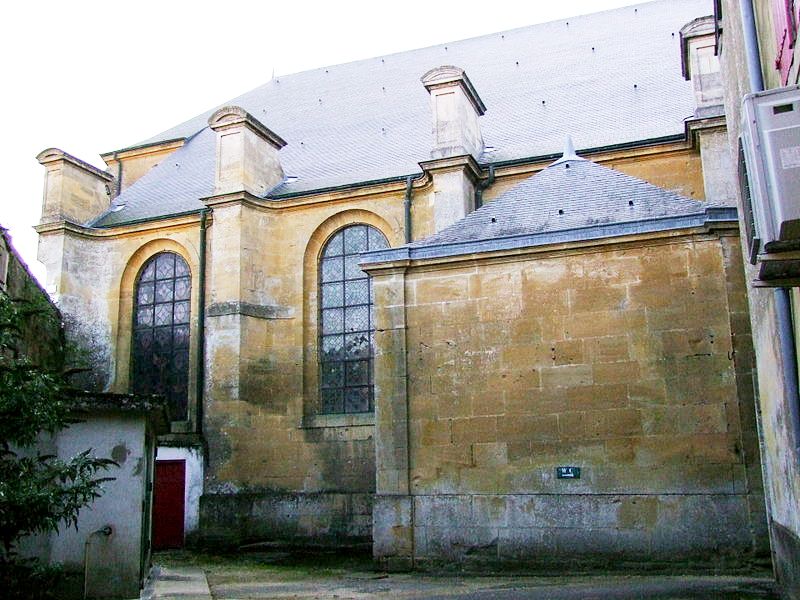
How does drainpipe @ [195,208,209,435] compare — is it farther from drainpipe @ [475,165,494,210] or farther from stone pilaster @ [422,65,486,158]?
drainpipe @ [475,165,494,210]

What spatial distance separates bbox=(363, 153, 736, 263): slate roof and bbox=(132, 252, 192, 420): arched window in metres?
7.61

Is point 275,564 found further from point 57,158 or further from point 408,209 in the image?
point 57,158

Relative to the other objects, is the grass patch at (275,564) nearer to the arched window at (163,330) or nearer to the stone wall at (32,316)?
the arched window at (163,330)

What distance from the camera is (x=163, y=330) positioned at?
17797 mm

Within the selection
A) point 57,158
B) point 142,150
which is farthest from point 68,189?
point 142,150

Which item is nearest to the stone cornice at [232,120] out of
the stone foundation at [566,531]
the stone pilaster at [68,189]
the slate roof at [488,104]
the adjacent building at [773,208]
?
the slate roof at [488,104]

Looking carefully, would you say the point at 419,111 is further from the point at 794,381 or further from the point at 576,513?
the point at 794,381

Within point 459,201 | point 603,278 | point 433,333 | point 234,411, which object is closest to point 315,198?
point 459,201

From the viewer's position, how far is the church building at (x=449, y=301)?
9664 mm

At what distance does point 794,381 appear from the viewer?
18.3 ft

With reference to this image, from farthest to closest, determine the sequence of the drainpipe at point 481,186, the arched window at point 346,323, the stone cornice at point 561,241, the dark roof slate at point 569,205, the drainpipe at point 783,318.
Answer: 1. the arched window at point 346,323
2. the drainpipe at point 481,186
3. the dark roof slate at point 569,205
4. the stone cornice at point 561,241
5. the drainpipe at point 783,318

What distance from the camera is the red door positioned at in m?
15.5

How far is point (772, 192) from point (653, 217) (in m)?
7.09

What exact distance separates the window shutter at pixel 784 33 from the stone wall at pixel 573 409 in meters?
4.92
